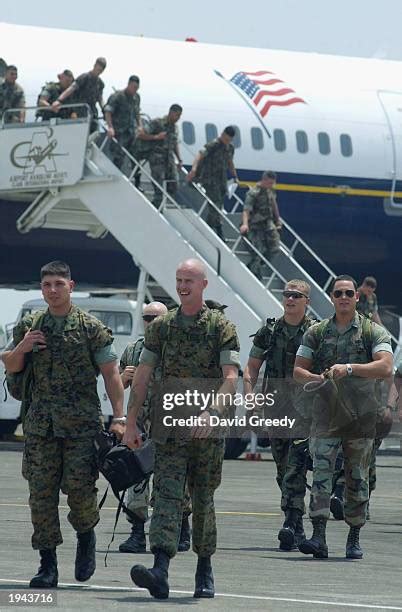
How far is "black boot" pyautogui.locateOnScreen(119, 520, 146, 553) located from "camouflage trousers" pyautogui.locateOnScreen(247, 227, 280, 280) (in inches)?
502

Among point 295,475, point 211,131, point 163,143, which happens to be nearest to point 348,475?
point 295,475

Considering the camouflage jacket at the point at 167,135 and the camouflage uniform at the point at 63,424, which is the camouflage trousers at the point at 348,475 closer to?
the camouflage uniform at the point at 63,424

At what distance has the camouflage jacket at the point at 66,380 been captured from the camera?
1120 centimetres

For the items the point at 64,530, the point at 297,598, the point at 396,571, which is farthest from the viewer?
the point at 64,530

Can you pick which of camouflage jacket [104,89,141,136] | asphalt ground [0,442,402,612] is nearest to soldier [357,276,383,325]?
camouflage jacket [104,89,141,136]

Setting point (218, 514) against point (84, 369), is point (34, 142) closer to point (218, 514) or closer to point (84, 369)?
point (218, 514)

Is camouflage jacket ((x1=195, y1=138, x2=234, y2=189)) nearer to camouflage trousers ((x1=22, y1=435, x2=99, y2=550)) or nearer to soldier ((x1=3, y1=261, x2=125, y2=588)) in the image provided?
soldier ((x1=3, y1=261, x2=125, y2=588))

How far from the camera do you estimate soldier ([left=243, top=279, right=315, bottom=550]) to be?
1438 cm

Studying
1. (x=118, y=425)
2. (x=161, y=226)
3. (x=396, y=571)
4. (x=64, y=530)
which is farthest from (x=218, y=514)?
(x=161, y=226)

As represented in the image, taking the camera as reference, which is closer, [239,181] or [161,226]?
[161,226]

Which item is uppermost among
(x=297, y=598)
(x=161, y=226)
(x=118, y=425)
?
(x=161, y=226)

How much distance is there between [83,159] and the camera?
1033 inches

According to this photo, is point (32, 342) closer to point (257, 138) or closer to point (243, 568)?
point (243, 568)

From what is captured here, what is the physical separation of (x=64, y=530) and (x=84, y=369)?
406cm
